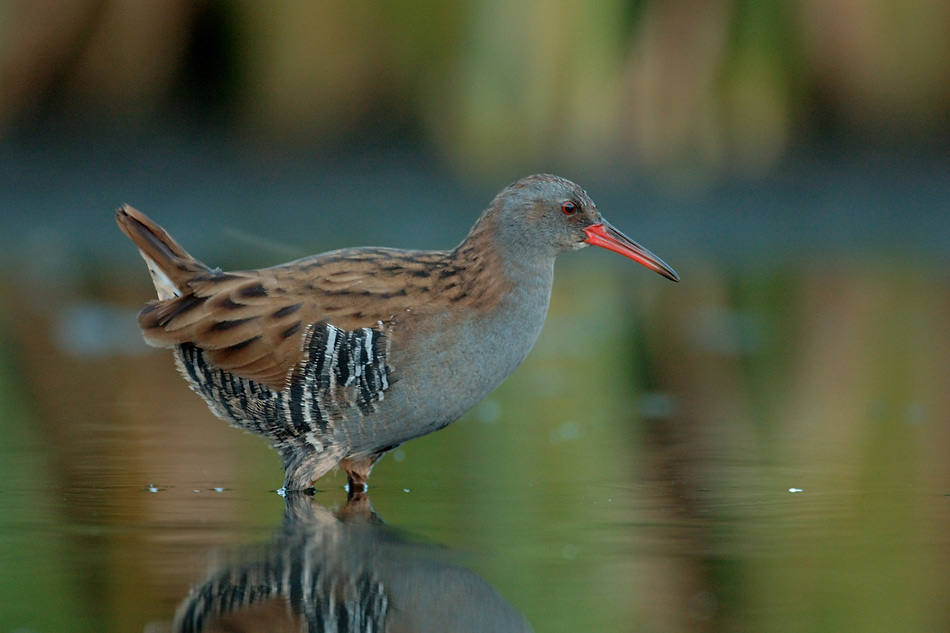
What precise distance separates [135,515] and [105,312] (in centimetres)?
557

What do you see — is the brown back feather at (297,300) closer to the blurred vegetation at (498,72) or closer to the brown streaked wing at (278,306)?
the brown streaked wing at (278,306)

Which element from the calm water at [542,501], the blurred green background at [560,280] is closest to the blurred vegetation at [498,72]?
the blurred green background at [560,280]

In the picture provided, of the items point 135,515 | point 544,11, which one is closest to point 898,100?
point 544,11

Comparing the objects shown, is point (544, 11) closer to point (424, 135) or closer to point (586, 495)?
point (424, 135)

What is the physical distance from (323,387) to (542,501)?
907mm

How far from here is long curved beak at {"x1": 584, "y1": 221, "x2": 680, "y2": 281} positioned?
616 centimetres

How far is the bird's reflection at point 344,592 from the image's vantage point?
3879mm

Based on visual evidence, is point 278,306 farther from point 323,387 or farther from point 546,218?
point 546,218

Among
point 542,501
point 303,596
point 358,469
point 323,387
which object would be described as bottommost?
point 303,596

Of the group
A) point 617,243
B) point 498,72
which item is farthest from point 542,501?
point 498,72

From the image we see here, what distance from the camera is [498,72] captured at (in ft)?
42.7

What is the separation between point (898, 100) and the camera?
1468 cm

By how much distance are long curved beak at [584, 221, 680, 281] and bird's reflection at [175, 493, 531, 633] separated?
1.79 metres

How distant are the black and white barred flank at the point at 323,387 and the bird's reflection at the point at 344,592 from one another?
0.89m
